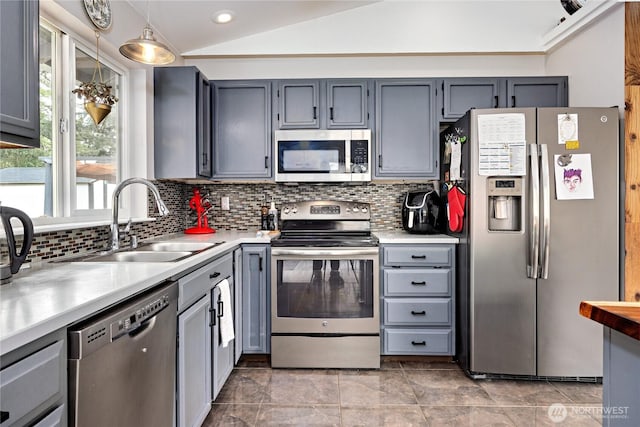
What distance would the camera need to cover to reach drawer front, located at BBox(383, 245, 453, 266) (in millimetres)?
2621

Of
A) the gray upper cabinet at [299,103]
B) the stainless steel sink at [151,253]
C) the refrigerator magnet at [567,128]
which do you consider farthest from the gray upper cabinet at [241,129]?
the refrigerator magnet at [567,128]

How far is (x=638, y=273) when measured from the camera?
2258 mm

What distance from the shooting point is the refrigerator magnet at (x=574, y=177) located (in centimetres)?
226

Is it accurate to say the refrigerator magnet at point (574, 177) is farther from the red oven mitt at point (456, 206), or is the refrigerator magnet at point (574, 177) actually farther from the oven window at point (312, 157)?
the oven window at point (312, 157)

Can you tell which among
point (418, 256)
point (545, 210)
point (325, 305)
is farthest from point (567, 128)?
point (325, 305)

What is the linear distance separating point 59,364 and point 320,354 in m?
1.88

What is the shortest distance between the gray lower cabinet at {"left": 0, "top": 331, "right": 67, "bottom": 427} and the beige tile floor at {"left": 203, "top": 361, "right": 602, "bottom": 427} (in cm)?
123

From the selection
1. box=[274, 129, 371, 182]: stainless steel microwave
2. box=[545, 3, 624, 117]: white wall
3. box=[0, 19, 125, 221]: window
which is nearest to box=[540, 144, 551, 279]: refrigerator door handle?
box=[545, 3, 624, 117]: white wall

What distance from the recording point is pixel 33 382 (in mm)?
789

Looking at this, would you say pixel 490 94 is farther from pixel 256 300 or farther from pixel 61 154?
pixel 61 154

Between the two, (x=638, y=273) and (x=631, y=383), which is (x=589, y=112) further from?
(x=631, y=383)

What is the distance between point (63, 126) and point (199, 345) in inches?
51.7

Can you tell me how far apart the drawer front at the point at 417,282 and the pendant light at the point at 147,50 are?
6.33 ft

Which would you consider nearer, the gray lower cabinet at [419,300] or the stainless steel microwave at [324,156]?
the gray lower cabinet at [419,300]
